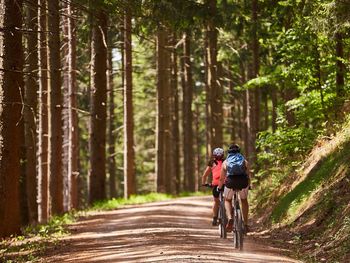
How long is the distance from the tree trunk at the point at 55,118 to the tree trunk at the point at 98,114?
222cm

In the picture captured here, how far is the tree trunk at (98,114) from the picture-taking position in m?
22.8

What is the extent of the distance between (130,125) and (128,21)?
15.9 ft

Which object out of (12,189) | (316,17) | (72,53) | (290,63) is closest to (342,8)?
(316,17)

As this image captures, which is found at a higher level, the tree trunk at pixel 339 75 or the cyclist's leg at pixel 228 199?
the tree trunk at pixel 339 75

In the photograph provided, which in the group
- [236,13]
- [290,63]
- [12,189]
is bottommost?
[12,189]

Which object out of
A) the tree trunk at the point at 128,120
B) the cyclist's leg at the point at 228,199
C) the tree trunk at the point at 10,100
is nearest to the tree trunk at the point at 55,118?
the tree trunk at the point at 10,100

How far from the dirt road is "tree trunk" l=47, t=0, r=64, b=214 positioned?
2.18 metres

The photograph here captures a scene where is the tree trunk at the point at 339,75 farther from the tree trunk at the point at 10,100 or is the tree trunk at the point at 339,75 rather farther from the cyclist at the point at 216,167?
the tree trunk at the point at 10,100

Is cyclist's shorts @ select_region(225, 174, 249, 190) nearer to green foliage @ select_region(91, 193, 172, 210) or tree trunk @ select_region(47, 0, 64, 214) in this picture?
tree trunk @ select_region(47, 0, 64, 214)

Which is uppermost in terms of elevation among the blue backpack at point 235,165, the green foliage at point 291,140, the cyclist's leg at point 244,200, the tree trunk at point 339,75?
the tree trunk at point 339,75

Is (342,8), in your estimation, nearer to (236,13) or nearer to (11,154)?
(11,154)

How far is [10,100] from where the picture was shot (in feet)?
44.5

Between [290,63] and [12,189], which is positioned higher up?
[290,63]

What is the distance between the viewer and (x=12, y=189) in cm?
1394
